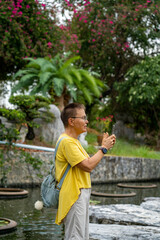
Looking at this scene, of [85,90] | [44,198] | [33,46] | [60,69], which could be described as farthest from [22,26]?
[44,198]

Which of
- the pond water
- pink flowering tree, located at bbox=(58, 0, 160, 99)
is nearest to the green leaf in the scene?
pink flowering tree, located at bbox=(58, 0, 160, 99)

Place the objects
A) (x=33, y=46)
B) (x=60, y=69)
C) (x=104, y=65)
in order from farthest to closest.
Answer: (x=104, y=65), (x=60, y=69), (x=33, y=46)

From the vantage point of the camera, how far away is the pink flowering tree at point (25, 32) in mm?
10836

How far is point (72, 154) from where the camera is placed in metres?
2.49

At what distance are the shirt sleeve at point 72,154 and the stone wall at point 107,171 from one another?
5.96 m

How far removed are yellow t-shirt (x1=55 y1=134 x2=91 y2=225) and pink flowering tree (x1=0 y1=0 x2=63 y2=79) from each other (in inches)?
344

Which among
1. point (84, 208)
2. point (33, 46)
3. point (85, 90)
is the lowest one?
point (84, 208)

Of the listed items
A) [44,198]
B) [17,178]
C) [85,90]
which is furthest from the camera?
[85,90]

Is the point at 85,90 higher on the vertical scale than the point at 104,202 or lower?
higher

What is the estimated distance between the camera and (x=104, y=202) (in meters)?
7.04

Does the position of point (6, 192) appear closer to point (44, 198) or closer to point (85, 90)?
point (44, 198)

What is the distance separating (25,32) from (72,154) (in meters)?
9.76

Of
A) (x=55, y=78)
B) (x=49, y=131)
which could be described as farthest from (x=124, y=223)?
(x=55, y=78)

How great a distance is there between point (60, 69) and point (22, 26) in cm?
324
